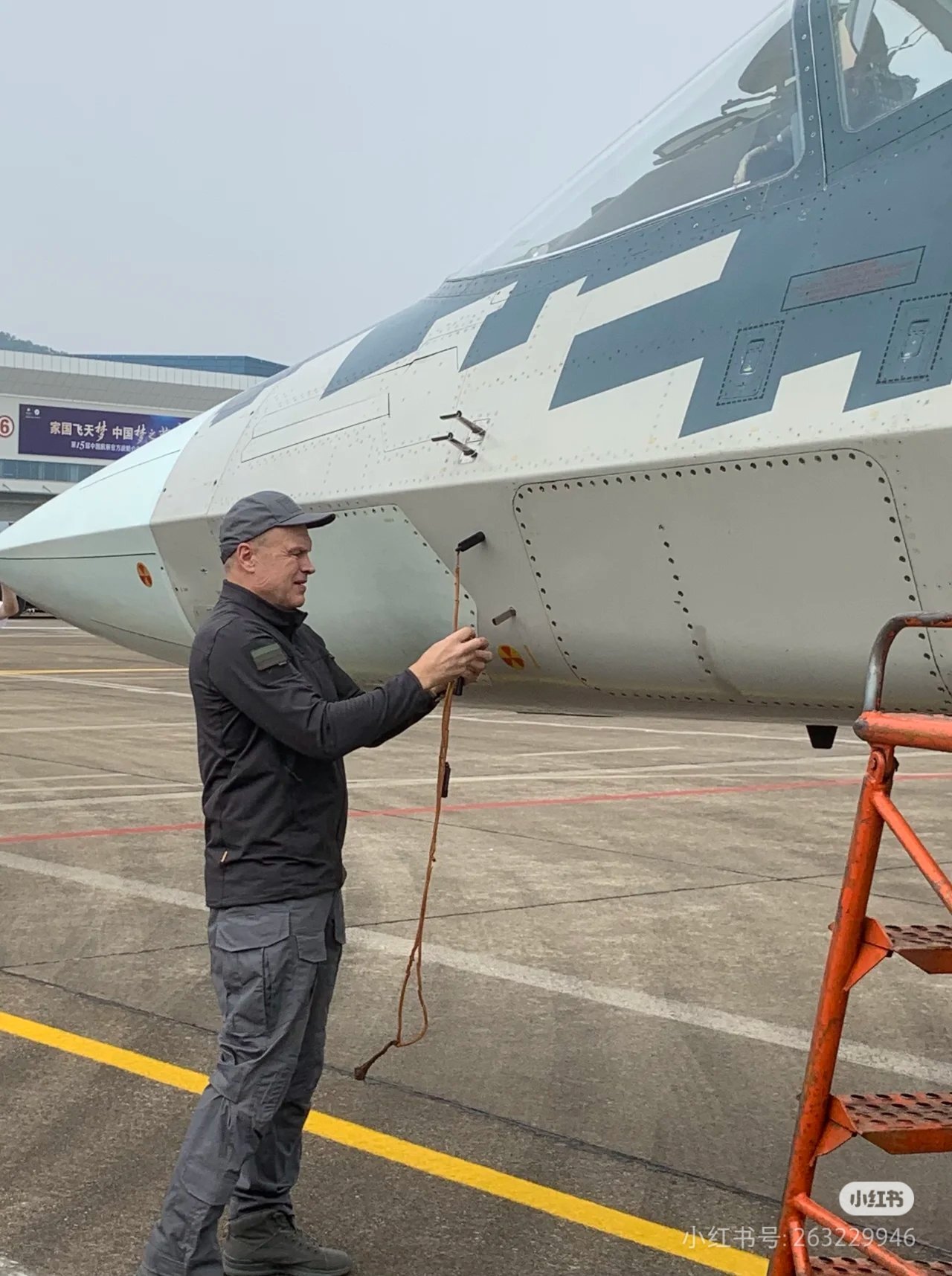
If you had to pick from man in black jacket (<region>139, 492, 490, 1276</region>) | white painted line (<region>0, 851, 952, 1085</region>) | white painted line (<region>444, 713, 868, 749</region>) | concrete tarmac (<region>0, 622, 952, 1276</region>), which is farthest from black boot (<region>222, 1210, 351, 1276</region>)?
white painted line (<region>444, 713, 868, 749</region>)

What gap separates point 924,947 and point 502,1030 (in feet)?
9.43

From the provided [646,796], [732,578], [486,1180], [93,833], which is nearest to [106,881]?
[93,833]

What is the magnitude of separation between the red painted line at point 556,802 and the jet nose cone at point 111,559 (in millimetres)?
4079

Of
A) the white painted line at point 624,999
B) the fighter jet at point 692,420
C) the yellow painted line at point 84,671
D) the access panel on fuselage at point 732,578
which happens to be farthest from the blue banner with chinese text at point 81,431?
the access panel on fuselage at point 732,578

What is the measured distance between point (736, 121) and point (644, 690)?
153 centimetres

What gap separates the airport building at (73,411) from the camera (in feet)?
201

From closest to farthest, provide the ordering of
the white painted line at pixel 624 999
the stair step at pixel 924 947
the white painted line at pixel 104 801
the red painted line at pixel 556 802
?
the stair step at pixel 924 947 → the white painted line at pixel 624 999 → the red painted line at pixel 556 802 → the white painted line at pixel 104 801

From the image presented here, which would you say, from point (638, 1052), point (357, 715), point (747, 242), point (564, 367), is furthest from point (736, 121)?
point (638, 1052)

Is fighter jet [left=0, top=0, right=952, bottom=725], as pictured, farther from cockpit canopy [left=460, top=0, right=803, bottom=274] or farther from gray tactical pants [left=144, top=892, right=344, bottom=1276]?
gray tactical pants [left=144, top=892, right=344, bottom=1276]

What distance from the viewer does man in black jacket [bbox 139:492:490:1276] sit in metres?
3.25

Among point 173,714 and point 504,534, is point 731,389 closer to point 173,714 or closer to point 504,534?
point 504,534

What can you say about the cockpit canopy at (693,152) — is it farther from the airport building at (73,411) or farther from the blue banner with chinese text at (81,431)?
the blue banner with chinese text at (81,431)

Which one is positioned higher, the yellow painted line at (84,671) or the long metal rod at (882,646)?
the long metal rod at (882,646)

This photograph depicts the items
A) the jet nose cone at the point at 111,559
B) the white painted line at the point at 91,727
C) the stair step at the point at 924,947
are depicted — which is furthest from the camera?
the white painted line at the point at 91,727
